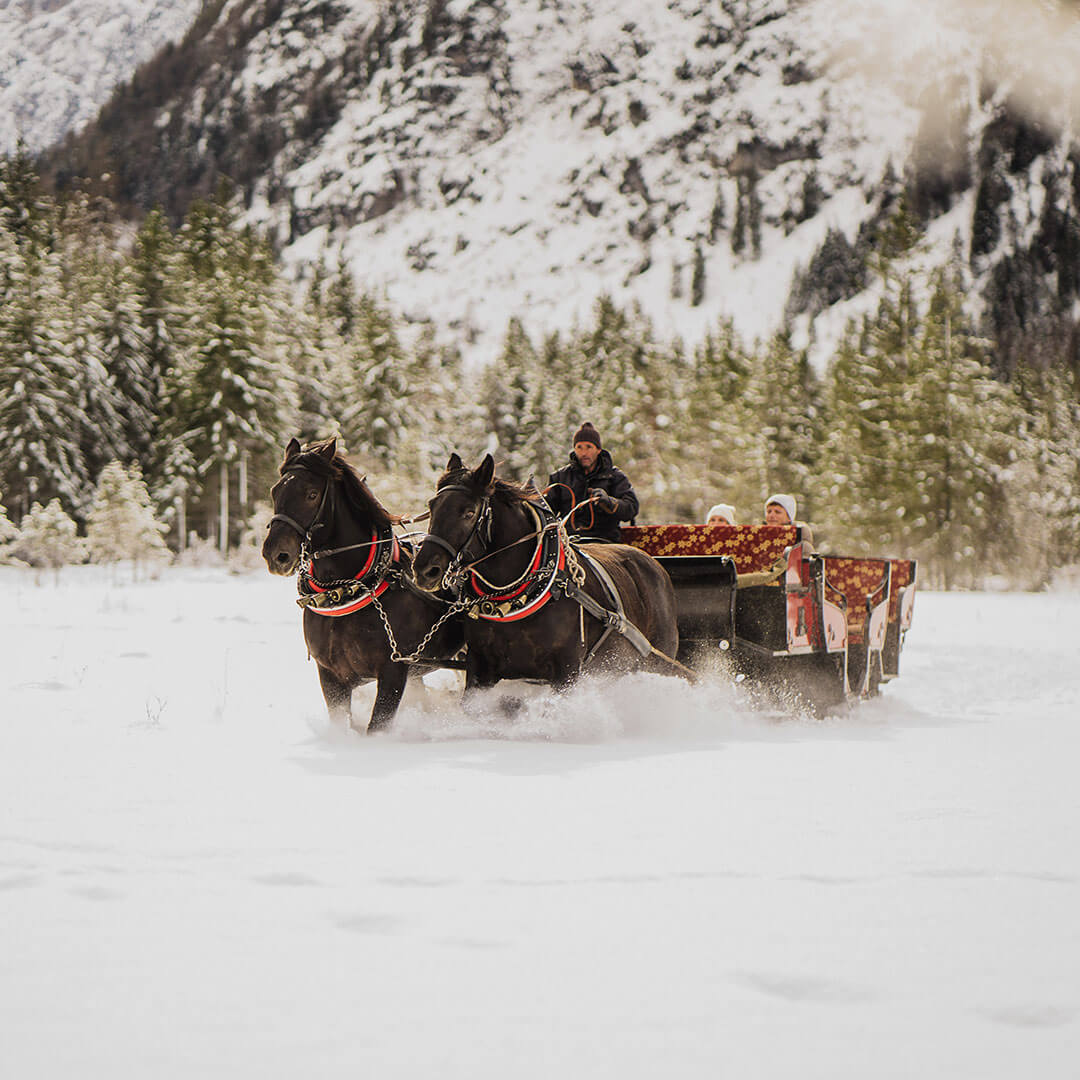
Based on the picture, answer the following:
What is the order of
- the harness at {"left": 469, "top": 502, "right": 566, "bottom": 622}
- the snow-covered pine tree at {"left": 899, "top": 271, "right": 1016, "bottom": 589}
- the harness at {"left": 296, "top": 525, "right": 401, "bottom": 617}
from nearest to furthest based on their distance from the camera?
the harness at {"left": 296, "top": 525, "right": 401, "bottom": 617} → the harness at {"left": 469, "top": 502, "right": 566, "bottom": 622} → the snow-covered pine tree at {"left": 899, "top": 271, "right": 1016, "bottom": 589}

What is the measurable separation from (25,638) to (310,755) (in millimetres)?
8559

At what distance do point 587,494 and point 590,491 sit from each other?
0.49ft

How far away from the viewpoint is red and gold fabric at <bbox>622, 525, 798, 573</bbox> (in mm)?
8906

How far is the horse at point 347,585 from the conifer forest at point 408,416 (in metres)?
25.6

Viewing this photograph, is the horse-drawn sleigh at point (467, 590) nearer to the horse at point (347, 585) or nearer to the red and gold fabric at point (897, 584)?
the horse at point (347, 585)

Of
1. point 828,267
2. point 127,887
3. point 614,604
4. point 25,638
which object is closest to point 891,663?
point 614,604

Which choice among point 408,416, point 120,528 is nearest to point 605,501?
point 120,528

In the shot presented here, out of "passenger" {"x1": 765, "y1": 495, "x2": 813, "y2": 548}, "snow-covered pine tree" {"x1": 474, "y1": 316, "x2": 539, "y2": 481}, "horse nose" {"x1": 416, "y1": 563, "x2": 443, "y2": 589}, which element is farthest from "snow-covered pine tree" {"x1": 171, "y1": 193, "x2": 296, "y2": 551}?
"horse nose" {"x1": 416, "y1": 563, "x2": 443, "y2": 589}

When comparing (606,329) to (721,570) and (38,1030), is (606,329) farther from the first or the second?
(38,1030)

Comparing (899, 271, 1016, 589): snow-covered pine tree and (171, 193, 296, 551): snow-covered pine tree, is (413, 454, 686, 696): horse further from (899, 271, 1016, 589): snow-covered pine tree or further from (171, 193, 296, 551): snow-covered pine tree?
(171, 193, 296, 551): snow-covered pine tree

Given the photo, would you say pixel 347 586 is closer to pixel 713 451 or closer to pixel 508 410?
pixel 713 451

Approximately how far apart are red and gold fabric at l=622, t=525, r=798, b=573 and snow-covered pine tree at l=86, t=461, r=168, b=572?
2463cm

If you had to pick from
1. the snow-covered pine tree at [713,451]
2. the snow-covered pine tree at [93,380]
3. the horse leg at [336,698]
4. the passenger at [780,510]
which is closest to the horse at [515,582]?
the horse leg at [336,698]

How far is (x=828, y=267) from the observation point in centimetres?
13275
